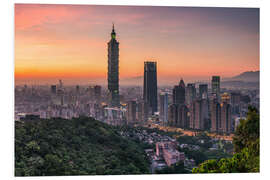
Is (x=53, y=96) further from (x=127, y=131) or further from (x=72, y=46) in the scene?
(x=127, y=131)

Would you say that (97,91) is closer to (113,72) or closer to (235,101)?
(113,72)

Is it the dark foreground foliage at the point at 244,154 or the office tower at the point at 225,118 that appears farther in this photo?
the office tower at the point at 225,118

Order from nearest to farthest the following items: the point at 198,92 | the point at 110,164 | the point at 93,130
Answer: the point at 110,164
the point at 93,130
the point at 198,92

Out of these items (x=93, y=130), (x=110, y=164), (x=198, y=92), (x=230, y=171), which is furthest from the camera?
(x=198, y=92)

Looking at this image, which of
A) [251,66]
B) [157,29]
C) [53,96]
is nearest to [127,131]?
[53,96]

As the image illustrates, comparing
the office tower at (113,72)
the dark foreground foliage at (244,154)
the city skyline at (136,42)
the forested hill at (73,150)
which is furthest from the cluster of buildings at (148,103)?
the dark foreground foliage at (244,154)

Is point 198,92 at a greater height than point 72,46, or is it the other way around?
point 72,46

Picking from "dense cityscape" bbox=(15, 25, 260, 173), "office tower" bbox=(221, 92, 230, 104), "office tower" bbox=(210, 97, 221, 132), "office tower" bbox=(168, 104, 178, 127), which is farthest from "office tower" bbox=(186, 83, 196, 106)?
"office tower" bbox=(221, 92, 230, 104)

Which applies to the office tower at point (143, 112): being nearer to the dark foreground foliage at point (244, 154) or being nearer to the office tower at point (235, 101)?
the dark foreground foliage at point (244, 154)
